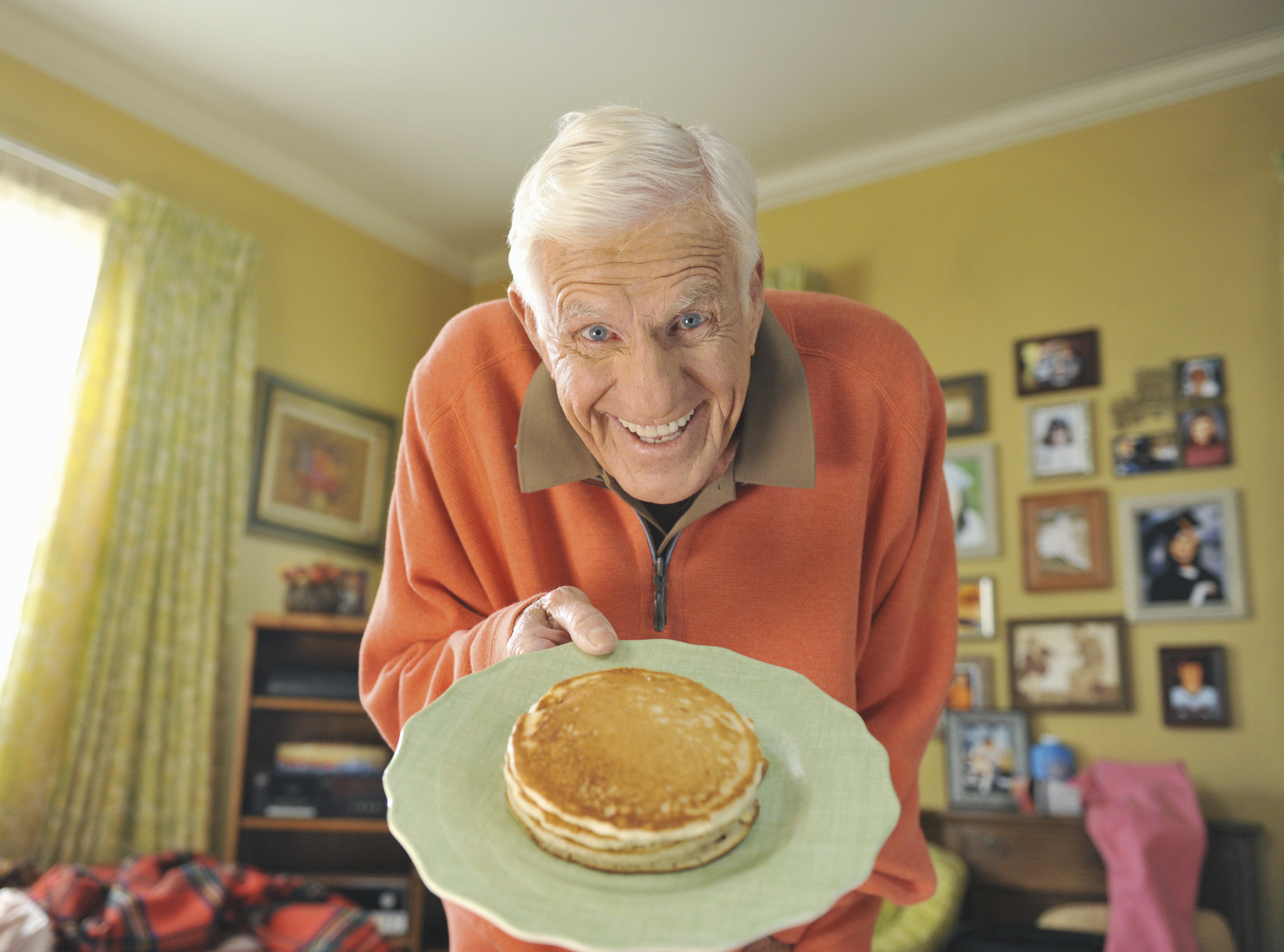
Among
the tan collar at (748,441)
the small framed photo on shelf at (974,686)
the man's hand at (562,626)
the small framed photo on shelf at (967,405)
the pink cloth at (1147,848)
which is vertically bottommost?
the pink cloth at (1147,848)

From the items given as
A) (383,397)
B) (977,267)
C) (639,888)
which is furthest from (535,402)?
(383,397)

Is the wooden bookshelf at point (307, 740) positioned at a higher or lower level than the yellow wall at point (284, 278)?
lower

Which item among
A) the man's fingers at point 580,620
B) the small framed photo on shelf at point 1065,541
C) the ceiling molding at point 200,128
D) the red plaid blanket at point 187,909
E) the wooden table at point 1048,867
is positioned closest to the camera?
the man's fingers at point 580,620

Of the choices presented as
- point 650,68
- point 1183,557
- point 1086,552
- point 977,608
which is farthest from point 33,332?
point 1183,557

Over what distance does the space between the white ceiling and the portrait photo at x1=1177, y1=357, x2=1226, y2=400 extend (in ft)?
3.55

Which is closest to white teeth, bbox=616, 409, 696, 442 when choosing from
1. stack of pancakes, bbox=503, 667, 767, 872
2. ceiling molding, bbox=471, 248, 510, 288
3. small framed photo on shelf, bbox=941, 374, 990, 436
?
Result: stack of pancakes, bbox=503, 667, 767, 872

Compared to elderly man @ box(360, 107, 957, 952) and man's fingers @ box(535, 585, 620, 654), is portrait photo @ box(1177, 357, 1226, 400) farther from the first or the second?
man's fingers @ box(535, 585, 620, 654)

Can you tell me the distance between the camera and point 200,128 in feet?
14.4

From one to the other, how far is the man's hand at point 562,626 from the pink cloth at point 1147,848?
8.51 ft

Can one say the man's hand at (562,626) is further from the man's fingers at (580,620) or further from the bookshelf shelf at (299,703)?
the bookshelf shelf at (299,703)

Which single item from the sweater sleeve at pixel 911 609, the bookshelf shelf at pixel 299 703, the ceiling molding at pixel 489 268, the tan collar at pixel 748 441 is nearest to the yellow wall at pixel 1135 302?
the ceiling molding at pixel 489 268

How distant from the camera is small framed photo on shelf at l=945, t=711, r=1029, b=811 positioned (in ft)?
11.8

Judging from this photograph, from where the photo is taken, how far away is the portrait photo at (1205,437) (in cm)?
349

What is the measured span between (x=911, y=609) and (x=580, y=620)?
0.57 m
